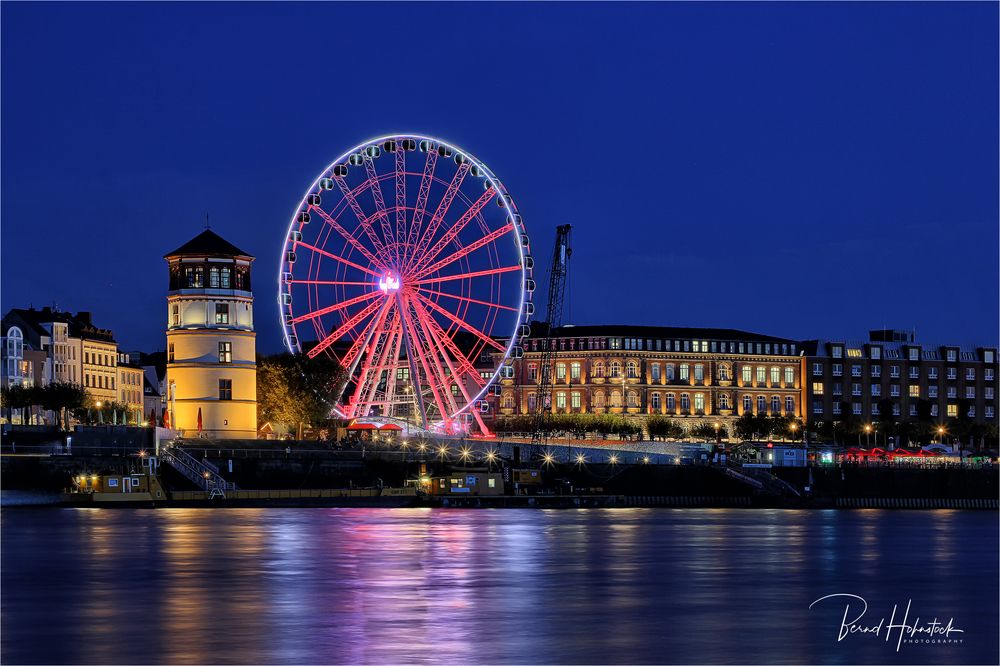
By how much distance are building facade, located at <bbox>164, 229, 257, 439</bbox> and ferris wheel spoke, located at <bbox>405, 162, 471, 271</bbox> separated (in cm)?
1996

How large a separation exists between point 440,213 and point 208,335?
23.6 m

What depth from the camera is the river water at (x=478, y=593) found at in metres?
39.9

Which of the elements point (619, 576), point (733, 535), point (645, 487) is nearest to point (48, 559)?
point (619, 576)

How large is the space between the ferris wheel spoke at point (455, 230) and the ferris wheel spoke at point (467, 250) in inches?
19.4

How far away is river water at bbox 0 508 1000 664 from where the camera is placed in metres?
39.9

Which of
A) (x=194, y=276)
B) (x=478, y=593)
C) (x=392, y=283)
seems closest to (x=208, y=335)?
(x=194, y=276)

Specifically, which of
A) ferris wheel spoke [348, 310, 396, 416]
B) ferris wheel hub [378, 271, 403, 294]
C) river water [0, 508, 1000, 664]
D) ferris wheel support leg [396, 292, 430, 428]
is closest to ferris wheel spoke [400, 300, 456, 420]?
ferris wheel support leg [396, 292, 430, 428]

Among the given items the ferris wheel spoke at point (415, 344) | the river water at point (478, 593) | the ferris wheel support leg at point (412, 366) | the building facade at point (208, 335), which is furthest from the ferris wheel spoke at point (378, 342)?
the river water at point (478, 593)

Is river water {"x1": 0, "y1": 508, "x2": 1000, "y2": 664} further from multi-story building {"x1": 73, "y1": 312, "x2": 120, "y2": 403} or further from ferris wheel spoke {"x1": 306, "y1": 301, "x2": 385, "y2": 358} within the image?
multi-story building {"x1": 73, "y1": 312, "x2": 120, "y2": 403}

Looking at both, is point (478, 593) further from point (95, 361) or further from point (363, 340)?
point (95, 361)

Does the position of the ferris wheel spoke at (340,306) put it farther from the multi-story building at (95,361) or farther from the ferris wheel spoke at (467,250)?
the multi-story building at (95,361)

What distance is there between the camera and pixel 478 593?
167ft

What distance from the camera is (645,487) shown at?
469 feet

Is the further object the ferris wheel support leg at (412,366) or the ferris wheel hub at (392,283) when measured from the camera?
the ferris wheel support leg at (412,366)
